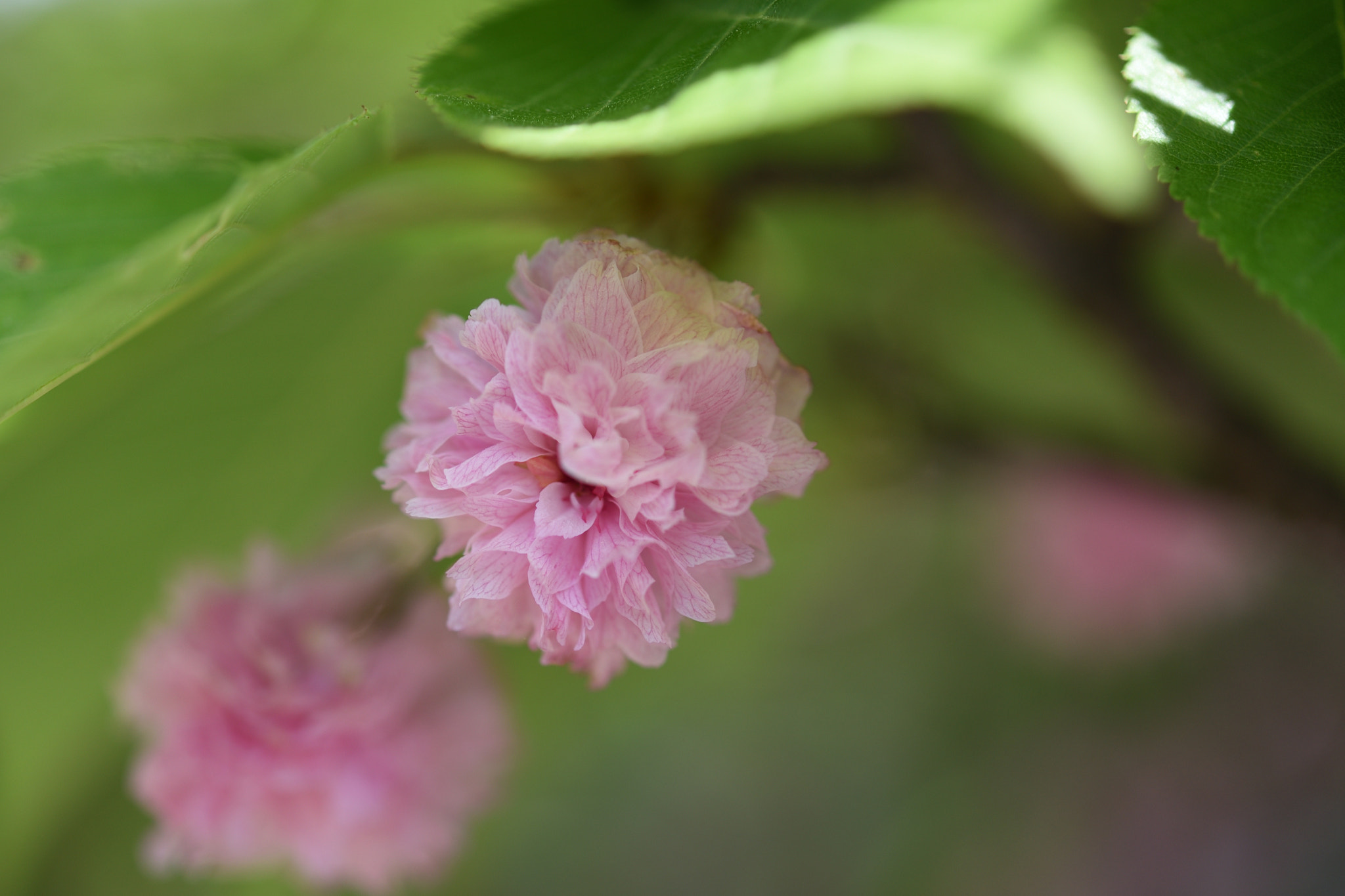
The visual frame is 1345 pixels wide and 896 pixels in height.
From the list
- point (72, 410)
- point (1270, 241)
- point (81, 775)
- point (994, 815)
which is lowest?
point (994, 815)

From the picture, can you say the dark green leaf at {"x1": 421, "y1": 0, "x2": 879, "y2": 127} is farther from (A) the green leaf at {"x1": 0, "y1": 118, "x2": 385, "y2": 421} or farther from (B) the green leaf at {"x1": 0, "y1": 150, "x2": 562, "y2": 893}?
(B) the green leaf at {"x1": 0, "y1": 150, "x2": 562, "y2": 893}

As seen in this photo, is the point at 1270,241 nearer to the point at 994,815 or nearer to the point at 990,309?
the point at 990,309

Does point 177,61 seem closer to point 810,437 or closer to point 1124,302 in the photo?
point 810,437

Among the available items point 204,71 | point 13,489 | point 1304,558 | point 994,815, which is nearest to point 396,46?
point 204,71

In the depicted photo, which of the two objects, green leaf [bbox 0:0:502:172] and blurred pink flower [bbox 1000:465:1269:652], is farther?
blurred pink flower [bbox 1000:465:1269:652]

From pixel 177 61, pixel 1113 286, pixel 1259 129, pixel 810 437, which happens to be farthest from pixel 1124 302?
pixel 177 61

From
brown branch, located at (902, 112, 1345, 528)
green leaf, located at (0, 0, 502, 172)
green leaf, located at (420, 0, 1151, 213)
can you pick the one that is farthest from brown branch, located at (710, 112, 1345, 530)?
green leaf, located at (0, 0, 502, 172)

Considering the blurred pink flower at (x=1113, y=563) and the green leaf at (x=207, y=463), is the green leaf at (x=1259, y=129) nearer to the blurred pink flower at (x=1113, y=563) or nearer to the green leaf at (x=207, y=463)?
the green leaf at (x=207, y=463)
